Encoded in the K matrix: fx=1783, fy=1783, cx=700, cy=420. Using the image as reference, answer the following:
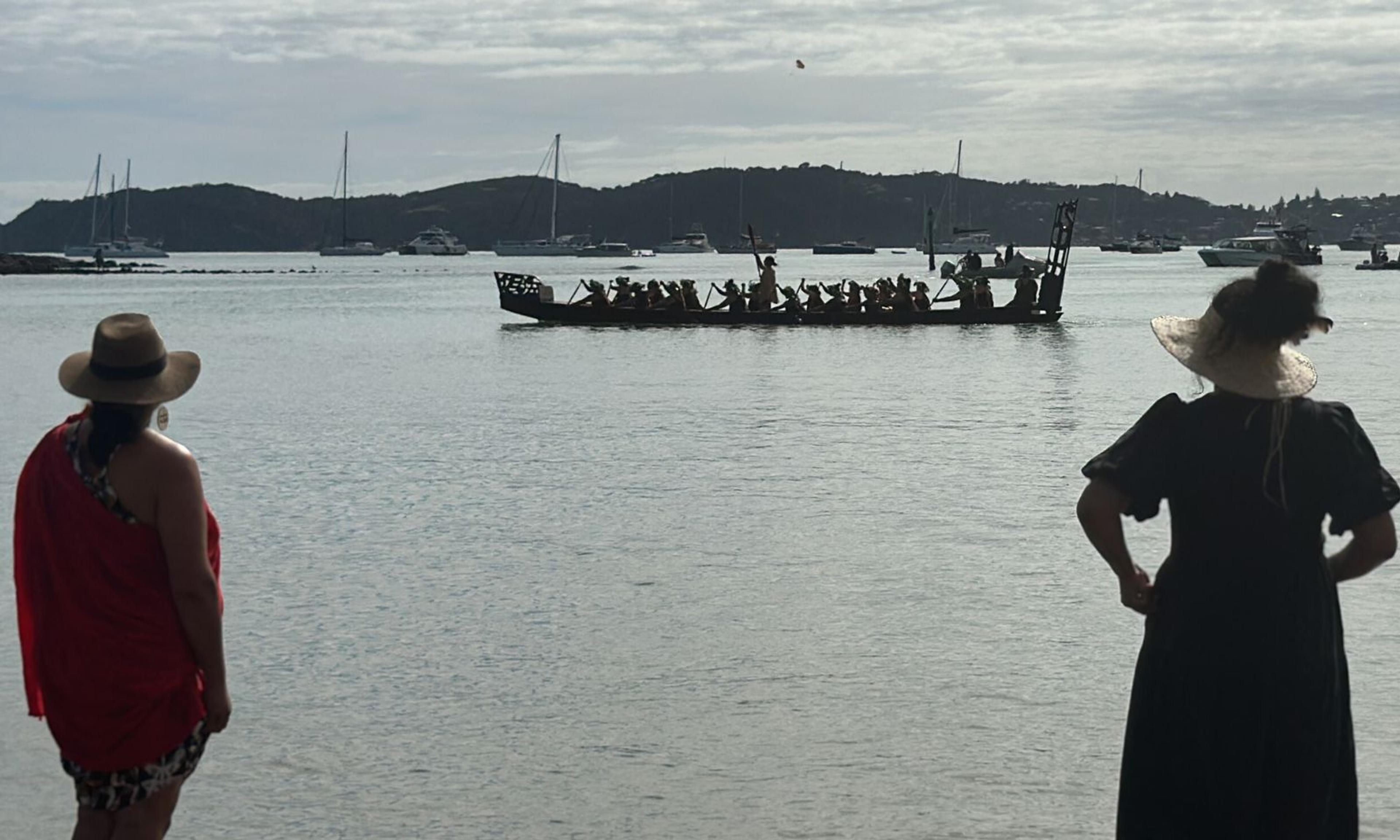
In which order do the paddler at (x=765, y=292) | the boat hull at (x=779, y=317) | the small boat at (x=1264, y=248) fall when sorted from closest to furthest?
the boat hull at (x=779, y=317) → the paddler at (x=765, y=292) → the small boat at (x=1264, y=248)

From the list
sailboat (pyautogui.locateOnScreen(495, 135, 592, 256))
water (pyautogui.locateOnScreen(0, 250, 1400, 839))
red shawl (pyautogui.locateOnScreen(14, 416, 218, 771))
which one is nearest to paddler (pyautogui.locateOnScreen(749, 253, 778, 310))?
water (pyautogui.locateOnScreen(0, 250, 1400, 839))

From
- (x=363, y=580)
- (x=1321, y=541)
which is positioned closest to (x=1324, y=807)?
(x=1321, y=541)

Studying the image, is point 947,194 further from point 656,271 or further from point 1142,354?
point 1142,354

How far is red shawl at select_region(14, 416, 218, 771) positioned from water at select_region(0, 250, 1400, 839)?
1694 mm

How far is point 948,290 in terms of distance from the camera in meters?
84.6

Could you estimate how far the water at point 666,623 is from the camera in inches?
230

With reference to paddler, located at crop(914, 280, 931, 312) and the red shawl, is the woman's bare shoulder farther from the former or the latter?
paddler, located at crop(914, 280, 931, 312)

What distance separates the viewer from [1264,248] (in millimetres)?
117875

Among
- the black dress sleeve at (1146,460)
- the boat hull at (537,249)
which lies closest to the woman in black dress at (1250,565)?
the black dress sleeve at (1146,460)

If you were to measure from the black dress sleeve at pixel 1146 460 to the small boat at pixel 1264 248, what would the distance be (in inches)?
4032

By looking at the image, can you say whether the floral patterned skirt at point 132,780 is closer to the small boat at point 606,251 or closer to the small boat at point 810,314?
the small boat at point 810,314

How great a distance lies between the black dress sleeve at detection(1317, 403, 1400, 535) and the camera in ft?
12.5

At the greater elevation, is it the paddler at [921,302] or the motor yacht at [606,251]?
the motor yacht at [606,251]

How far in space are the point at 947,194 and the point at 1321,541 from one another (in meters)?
192
